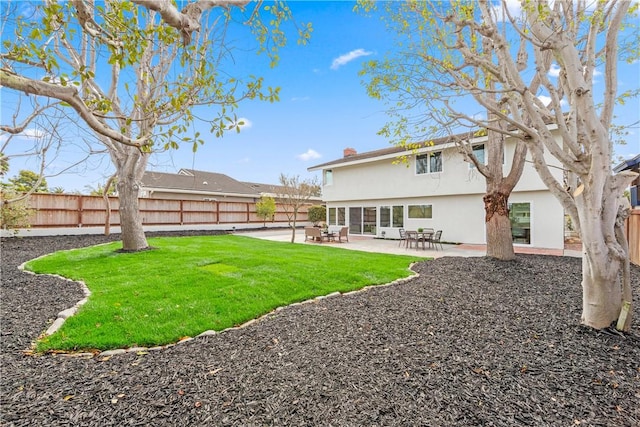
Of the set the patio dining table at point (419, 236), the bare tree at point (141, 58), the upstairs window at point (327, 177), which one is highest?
the upstairs window at point (327, 177)

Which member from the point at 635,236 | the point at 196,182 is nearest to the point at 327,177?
the point at 196,182

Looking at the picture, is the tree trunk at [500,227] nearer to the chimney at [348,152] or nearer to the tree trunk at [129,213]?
the tree trunk at [129,213]

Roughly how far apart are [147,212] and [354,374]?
2041cm

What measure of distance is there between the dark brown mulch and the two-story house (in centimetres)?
769

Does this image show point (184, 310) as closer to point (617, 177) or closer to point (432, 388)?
point (432, 388)

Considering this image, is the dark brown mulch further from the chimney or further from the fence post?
the chimney

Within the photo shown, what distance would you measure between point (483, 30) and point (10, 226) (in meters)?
18.2

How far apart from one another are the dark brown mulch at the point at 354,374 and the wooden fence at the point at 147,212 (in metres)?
13.3

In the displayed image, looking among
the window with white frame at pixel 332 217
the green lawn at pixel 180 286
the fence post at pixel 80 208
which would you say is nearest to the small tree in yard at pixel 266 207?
the window with white frame at pixel 332 217

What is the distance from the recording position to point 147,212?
64.7 ft

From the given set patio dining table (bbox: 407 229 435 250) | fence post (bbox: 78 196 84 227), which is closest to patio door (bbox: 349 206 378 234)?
patio dining table (bbox: 407 229 435 250)

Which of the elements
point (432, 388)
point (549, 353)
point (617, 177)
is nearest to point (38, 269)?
point (432, 388)

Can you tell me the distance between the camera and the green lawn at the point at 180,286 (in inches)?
161

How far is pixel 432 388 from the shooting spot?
9.16 ft
